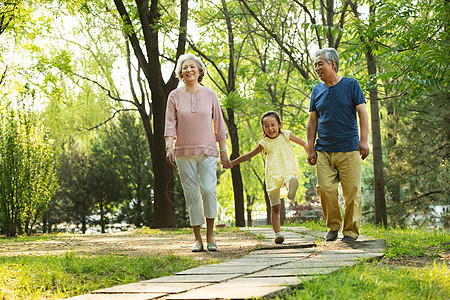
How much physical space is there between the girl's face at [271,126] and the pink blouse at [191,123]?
73cm

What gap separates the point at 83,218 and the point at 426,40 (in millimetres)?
18859

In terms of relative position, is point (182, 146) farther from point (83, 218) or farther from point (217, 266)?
point (83, 218)

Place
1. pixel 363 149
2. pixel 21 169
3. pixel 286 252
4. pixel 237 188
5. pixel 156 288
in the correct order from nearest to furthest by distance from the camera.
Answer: pixel 156 288
pixel 286 252
pixel 363 149
pixel 21 169
pixel 237 188

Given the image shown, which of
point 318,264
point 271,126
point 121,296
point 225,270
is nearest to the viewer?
point 121,296

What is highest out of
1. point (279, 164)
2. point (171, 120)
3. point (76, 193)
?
point (171, 120)

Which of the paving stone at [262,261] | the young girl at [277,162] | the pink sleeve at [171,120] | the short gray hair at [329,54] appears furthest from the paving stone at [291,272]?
the short gray hair at [329,54]

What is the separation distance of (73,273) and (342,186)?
3.25 m

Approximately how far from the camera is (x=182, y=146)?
587cm

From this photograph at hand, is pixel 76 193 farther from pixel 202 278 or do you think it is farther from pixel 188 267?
pixel 202 278

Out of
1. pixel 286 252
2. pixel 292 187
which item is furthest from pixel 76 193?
pixel 286 252

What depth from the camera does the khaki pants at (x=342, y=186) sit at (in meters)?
5.79

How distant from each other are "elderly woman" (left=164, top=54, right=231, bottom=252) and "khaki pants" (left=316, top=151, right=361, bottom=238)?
120 cm

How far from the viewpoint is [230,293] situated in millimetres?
2965

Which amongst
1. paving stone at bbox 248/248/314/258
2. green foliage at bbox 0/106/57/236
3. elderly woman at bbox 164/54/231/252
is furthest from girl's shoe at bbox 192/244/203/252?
green foliage at bbox 0/106/57/236
